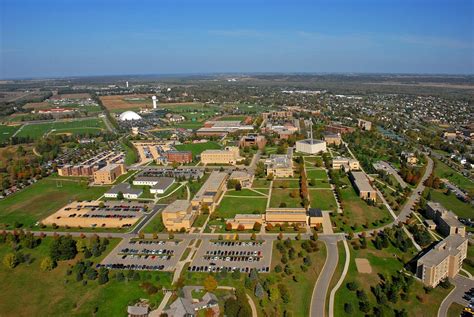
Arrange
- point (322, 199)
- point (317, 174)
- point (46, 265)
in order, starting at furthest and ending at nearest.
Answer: point (317, 174) → point (322, 199) → point (46, 265)

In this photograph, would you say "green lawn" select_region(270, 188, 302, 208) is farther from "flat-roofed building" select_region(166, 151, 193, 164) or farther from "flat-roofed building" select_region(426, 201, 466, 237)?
"flat-roofed building" select_region(166, 151, 193, 164)

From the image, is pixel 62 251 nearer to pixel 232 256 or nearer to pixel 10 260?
pixel 10 260

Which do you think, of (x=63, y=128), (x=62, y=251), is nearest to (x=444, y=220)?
(x=62, y=251)

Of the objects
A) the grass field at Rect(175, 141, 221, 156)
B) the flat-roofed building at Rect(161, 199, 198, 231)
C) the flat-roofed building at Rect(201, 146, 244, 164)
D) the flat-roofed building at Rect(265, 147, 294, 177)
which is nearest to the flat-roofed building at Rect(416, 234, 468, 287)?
the flat-roofed building at Rect(161, 199, 198, 231)

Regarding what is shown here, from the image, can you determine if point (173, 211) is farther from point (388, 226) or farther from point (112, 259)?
point (388, 226)

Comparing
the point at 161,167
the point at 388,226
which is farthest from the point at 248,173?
the point at 388,226

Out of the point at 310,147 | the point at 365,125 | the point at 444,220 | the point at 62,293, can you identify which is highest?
the point at 365,125
